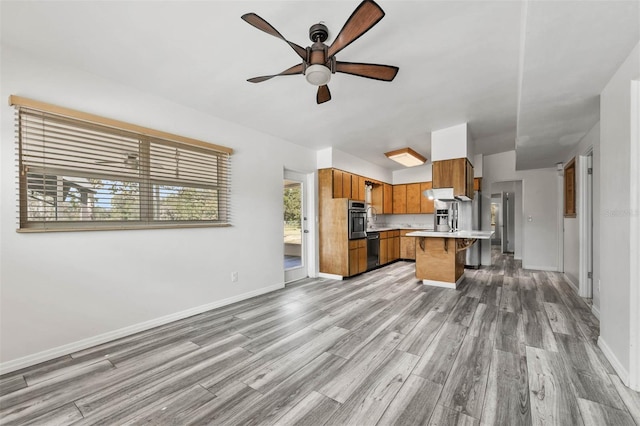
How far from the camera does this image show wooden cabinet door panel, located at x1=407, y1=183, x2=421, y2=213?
23.3 ft

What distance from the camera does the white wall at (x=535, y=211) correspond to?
568cm

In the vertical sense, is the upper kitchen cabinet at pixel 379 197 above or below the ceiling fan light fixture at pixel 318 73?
below

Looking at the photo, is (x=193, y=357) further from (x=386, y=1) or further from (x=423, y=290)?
(x=423, y=290)

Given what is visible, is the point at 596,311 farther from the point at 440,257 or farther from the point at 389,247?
the point at 389,247

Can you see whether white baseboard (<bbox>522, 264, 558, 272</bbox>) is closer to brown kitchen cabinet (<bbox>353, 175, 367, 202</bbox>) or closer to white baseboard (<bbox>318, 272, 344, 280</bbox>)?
brown kitchen cabinet (<bbox>353, 175, 367, 202</bbox>)

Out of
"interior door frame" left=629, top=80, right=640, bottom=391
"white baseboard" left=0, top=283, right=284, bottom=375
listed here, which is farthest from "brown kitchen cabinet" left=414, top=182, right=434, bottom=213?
"white baseboard" left=0, top=283, right=284, bottom=375

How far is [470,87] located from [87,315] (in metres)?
4.36

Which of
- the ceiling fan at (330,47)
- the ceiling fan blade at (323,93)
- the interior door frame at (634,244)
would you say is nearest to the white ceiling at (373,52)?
the ceiling fan at (330,47)

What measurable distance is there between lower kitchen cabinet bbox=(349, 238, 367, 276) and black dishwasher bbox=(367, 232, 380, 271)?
189 mm

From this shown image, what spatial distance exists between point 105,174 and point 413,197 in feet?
21.3

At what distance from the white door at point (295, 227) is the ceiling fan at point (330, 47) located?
109 inches

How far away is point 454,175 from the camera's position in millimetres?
4230

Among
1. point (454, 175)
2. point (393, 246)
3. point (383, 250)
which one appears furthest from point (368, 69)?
point (393, 246)

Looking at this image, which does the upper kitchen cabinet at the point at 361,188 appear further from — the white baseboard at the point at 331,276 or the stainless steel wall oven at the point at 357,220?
the white baseboard at the point at 331,276
